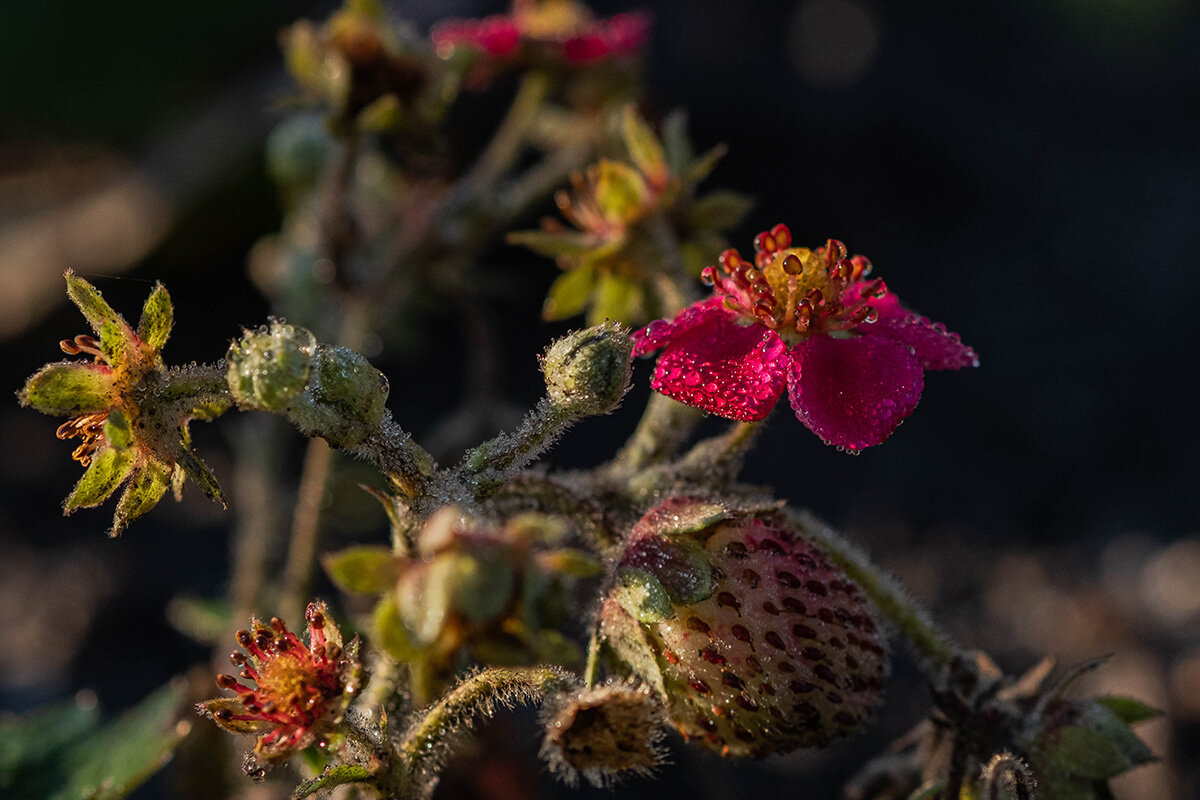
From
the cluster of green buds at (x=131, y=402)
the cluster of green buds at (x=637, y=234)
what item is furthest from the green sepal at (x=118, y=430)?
the cluster of green buds at (x=637, y=234)

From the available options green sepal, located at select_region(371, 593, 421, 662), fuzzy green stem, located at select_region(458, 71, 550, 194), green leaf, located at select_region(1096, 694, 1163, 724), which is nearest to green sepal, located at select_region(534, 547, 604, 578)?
green sepal, located at select_region(371, 593, 421, 662)

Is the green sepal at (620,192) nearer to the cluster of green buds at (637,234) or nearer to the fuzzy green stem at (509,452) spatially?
the cluster of green buds at (637,234)

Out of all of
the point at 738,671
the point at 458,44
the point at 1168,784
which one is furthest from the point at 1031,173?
the point at 738,671

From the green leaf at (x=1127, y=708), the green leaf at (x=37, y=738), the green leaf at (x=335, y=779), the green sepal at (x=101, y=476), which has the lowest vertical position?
the green leaf at (x=37, y=738)

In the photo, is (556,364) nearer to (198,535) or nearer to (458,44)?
(458,44)

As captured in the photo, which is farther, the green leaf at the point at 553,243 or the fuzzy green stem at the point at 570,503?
the green leaf at the point at 553,243

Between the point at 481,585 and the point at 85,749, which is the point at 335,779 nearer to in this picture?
the point at 481,585

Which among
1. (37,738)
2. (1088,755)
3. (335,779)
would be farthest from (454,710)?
(37,738)
